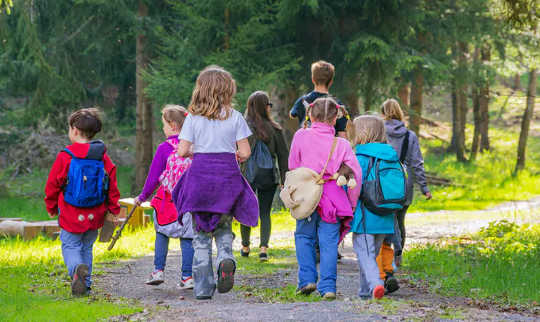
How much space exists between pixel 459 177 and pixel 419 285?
65.6 feet

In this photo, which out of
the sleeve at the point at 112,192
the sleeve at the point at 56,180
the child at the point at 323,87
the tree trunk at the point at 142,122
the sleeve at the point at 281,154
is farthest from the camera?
the tree trunk at the point at 142,122

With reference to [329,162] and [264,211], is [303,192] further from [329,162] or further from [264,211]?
[264,211]

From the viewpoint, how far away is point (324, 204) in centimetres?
640

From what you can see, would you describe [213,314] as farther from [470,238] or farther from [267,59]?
[267,59]

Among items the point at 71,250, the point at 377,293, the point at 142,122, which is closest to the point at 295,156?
the point at 377,293

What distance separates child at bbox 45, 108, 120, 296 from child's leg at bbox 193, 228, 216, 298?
3.20 ft

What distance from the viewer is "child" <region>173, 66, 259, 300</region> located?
605 cm

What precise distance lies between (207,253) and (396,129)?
10.4 ft

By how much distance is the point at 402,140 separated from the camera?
847 centimetres

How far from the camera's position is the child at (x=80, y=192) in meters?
6.50

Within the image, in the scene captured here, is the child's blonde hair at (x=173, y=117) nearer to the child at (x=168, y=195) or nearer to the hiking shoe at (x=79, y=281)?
the child at (x=168, y=195)

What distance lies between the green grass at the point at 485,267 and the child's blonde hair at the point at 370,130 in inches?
71.5

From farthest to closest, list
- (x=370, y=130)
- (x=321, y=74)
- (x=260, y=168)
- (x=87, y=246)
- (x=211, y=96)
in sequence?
(x=260, y=168)
(x=321, y=74)
(x=87, y=246)
(x=370, y=130)
(x=211, y=96)

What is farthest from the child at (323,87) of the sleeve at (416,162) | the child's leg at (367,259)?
the child's leg at (367,259)
